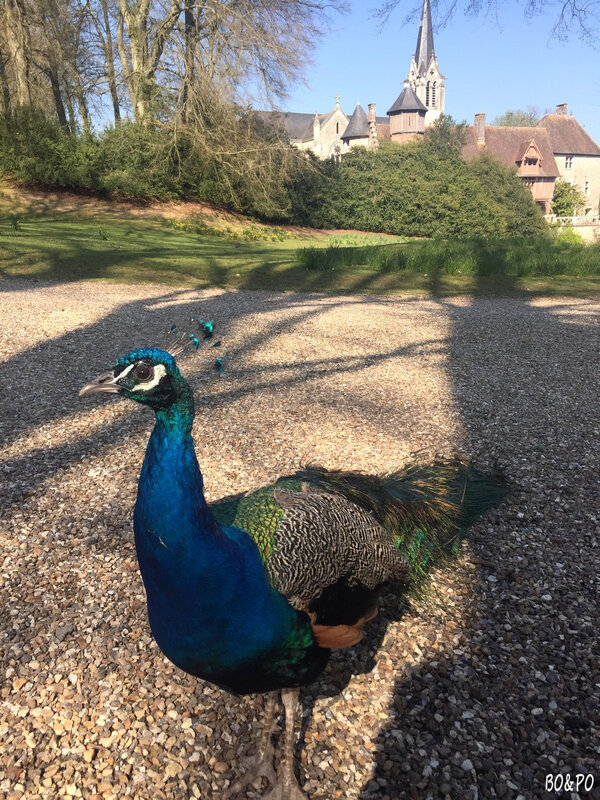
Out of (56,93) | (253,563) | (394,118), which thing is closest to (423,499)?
(253,563)

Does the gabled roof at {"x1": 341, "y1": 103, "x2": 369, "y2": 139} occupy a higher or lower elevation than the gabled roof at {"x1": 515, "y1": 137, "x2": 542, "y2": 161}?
higher

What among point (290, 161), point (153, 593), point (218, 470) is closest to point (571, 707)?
point (153, 593)

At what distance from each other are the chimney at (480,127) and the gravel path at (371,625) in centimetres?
5159

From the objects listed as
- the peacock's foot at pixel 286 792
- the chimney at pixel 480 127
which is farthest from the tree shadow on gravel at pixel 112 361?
the chimney at pixel 480 127

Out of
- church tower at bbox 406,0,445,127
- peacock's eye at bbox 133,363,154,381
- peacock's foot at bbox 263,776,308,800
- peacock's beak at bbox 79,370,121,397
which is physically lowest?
peacock's foot at bbox 263,776,308,800

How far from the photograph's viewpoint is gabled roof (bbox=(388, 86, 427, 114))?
57.2 metres

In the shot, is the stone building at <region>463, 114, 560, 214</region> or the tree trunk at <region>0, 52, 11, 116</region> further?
the stone building at <region>463, 114, 560, 214</region>

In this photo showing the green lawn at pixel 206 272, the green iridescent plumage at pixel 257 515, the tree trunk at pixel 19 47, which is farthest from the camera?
the tree trunk at pixel 19 47

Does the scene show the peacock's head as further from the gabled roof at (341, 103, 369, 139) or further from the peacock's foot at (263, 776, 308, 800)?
the gabled roof at (341, 103, 369, 139)

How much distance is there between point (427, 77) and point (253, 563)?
78.7 m

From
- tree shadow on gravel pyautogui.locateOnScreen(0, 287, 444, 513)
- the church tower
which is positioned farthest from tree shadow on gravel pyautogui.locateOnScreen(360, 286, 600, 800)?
the church tower

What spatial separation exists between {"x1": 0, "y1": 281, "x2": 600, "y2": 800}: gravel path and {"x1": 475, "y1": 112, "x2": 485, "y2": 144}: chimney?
51.6m

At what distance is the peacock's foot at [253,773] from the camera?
212 cm

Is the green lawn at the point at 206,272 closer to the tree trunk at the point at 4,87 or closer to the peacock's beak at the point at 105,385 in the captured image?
the tree trunk at the point at 4,87
